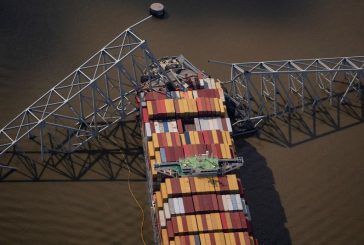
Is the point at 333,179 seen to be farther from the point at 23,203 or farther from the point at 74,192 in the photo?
the point at 23,203

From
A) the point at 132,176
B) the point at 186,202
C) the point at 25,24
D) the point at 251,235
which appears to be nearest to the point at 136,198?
the point at 132,176

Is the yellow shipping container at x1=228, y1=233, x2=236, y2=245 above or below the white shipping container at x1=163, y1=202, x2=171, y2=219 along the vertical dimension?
below

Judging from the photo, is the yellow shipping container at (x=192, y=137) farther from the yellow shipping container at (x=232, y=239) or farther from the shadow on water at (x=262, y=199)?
the yellow shipping container at (x=232, y=239)


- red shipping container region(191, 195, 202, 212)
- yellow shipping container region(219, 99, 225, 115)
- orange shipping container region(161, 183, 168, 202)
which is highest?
yellow shipping container region(219, 99, 225, 115)

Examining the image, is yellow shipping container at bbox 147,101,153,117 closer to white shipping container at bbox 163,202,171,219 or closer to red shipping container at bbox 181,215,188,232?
white shipping container at bbox 163,202,171,219

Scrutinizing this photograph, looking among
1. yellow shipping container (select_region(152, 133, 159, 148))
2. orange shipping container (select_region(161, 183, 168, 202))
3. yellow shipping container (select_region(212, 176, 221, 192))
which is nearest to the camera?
orange shipping container (select_region(161, 183, 168, 202))

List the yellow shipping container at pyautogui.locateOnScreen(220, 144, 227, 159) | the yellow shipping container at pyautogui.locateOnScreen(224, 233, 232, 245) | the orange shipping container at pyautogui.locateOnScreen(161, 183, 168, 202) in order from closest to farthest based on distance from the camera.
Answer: the yellow shipping container at pyautogui.locateOnScreen(224, 233, 232, 245), the orange shipping container at pyautogui.locateOnScreen(161, 183, 168, 202), the yellow shipping container at pyautogui.locateOnScreen(220, 144, 227, 159)

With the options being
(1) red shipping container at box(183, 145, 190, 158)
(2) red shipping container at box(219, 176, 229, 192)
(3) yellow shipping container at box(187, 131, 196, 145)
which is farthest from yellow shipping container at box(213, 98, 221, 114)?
(2) red shipping container at box(219, 176, 229, 192)
